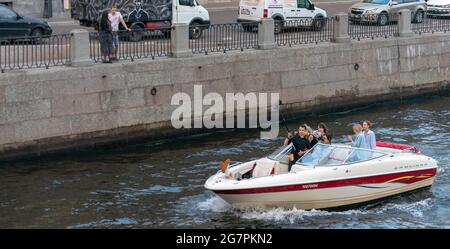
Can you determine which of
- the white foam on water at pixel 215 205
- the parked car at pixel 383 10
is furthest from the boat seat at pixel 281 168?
the parked car at pixel 383 10

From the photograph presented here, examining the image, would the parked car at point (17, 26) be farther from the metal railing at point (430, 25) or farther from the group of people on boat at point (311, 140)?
the metal railing at point (430, 25)

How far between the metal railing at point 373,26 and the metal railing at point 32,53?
1078cm

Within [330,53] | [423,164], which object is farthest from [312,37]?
[423,164]

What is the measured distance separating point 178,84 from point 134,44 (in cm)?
165

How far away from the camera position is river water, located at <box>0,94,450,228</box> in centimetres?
2153

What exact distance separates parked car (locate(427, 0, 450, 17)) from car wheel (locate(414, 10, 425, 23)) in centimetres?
196

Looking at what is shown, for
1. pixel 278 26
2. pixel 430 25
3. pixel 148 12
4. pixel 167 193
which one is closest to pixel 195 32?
pixel 148 12

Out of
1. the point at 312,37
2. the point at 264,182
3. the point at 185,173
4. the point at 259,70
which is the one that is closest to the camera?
the point at 264,182

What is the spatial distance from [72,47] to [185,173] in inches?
187

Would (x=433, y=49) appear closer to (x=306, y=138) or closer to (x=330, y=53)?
(x=330, y=53)

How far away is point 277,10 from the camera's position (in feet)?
120

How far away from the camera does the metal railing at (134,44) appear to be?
2855cm

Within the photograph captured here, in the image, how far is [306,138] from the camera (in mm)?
22875

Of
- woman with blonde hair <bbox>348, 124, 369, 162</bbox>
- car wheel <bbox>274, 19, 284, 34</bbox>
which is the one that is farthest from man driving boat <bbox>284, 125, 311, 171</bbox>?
car wheel <bbox>274, 19, 284, 34</bbox>
